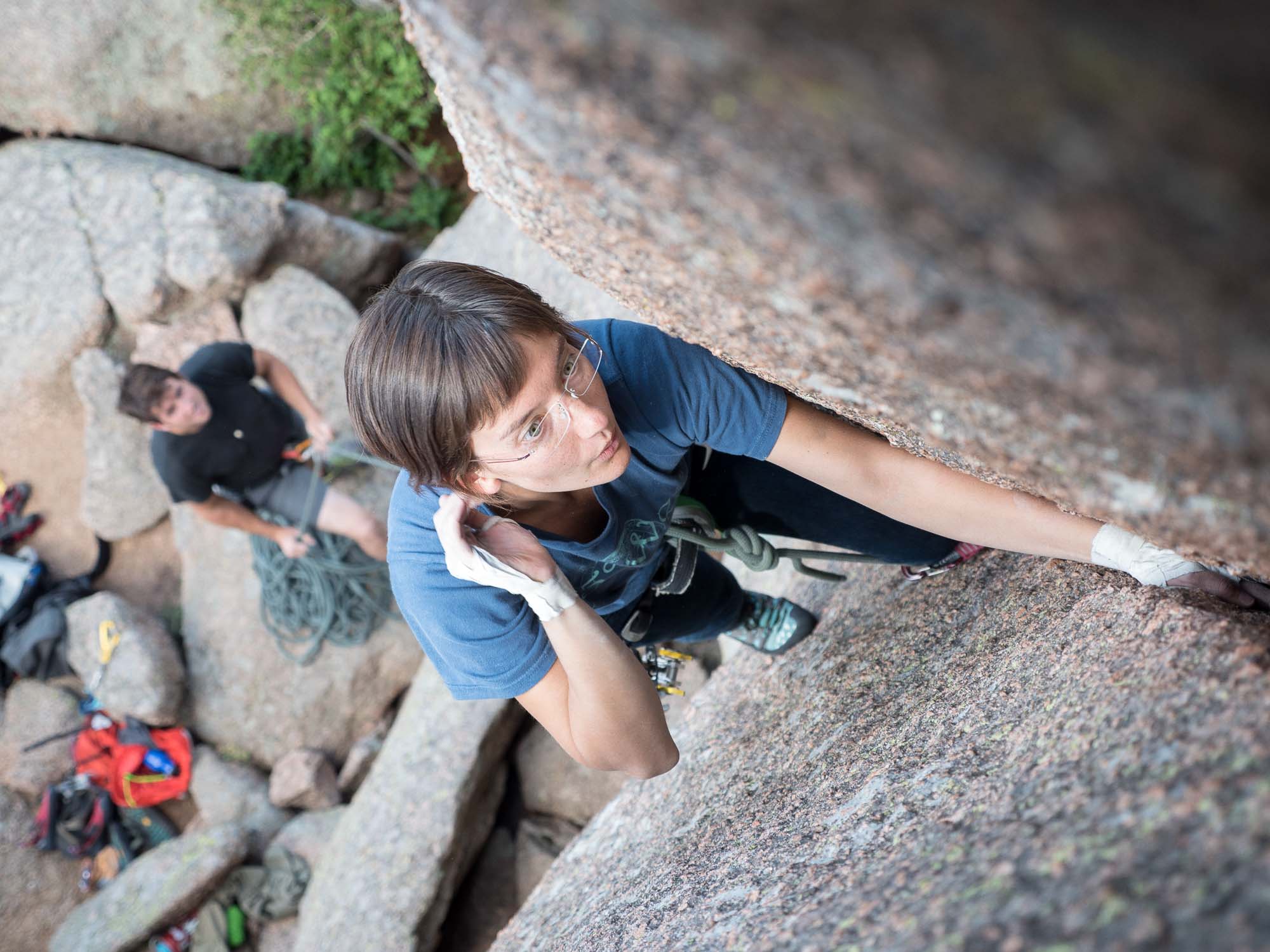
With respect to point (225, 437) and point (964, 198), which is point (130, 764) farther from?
point (964, 198)

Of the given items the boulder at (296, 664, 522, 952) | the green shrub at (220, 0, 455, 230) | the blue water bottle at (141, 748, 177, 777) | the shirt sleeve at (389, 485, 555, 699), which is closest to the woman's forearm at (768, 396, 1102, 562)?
the shirt sleeve at (389, 485, 555, 699)

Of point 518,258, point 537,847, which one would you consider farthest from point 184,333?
point 537,847

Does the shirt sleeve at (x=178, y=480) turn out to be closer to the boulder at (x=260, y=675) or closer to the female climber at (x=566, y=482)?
the boulder at (x=260, y=675)

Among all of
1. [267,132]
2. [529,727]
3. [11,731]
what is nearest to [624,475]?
[529,727]

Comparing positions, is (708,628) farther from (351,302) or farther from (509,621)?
(351,302)

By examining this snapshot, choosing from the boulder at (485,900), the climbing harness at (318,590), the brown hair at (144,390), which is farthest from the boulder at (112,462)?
the boulder at (485,900)

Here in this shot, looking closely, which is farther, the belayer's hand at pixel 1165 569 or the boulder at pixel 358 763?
the boulder at pixel 358 763

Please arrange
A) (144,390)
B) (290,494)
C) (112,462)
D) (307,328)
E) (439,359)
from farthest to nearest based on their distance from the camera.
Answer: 1. (112,462)
2. (307,328)
3. (290,494)
4. (144,390)
5. (439,359)

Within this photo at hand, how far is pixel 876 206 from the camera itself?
73 cm

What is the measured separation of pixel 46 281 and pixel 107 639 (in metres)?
2.20

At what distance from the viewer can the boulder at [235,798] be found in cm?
496

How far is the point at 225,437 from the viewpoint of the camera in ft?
14.6

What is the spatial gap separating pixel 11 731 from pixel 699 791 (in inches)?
199

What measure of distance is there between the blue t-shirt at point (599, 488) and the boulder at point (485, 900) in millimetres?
2933
